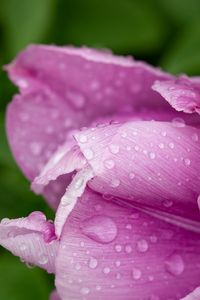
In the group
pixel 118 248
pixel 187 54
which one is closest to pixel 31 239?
pixel 118 248

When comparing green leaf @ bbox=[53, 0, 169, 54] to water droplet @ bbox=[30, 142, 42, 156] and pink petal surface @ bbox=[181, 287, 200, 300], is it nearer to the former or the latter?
water droplet @ bbox=[30, 142, 42, 156]

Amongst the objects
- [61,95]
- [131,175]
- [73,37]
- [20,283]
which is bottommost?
[20,283]

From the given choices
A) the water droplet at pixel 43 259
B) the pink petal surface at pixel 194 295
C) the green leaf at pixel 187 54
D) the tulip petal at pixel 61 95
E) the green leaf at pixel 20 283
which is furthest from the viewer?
the green leaf at pixel 187 54

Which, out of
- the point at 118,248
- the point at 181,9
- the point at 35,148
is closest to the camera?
the point at 118,248

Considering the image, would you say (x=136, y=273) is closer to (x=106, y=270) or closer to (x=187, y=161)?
(x=106, y=270)

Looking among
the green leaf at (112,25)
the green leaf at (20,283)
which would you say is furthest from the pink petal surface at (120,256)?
the green leaf at (112,25)

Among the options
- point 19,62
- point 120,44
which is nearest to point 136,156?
point 19,62

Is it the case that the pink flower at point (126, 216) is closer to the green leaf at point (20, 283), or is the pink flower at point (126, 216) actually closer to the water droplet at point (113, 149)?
the water droplet at point (113, 149)

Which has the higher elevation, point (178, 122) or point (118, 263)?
point (178, 122)
